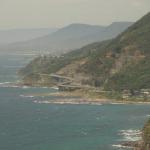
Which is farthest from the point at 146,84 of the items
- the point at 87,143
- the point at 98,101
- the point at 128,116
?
the point at 87,143

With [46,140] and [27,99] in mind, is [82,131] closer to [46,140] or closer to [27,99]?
[46,140]

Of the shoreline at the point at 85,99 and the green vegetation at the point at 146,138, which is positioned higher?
the shoreline at the point at 85,99

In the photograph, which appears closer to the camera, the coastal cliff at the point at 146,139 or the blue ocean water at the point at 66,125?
the coastal cliff at the point at 146,139

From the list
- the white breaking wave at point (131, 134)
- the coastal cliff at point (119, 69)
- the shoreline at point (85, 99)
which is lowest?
the white breaking wave at point (131, 134)

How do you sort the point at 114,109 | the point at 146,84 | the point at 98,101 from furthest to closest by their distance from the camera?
1. the point at 146,84
2. the point at 98,101
3. the point at 114,109

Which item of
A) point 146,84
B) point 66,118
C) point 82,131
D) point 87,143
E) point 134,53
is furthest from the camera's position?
point 134,53

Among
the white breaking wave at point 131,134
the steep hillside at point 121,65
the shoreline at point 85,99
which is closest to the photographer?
the white breaking wave at point 131,134

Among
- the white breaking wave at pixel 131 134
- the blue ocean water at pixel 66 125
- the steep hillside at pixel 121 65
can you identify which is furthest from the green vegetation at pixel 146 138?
the steep hillside at pixel 121 65

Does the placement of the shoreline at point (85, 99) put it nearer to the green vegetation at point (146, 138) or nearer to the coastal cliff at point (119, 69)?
the coastal cliff at point (119, 69)

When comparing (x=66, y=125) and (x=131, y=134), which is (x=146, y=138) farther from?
(x=66, y=125)
